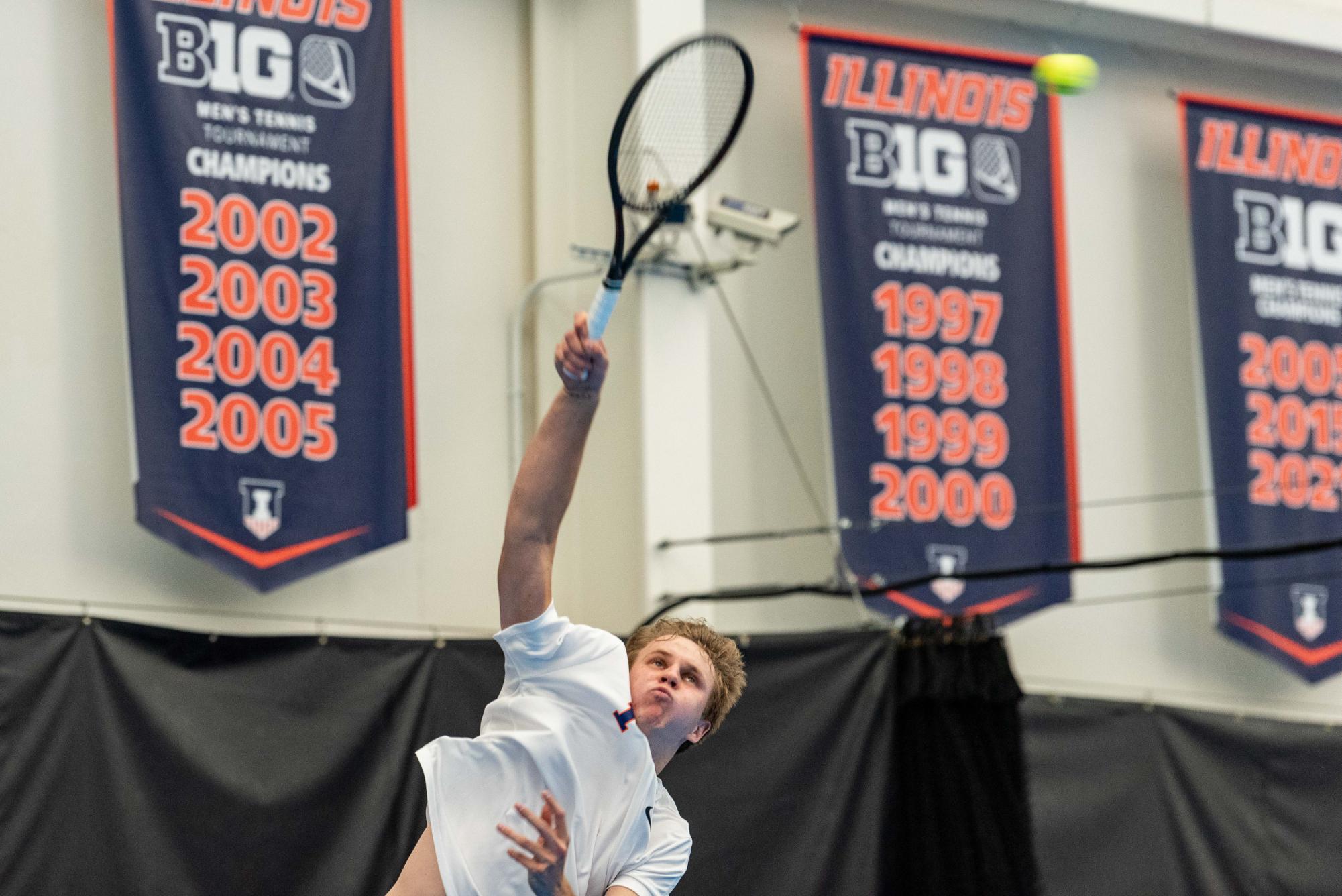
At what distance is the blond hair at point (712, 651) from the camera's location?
334cm

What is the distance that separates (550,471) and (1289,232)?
6.10 meters

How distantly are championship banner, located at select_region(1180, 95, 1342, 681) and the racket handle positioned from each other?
5.21 m

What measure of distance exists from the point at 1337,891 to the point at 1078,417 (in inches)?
90.0

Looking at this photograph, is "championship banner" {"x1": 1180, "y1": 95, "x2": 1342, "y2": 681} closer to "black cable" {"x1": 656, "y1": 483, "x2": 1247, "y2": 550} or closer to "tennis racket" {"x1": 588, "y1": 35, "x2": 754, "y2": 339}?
"black cable" {"x1": 656, "y1": 483, "x2": 1247, "y2": 550}

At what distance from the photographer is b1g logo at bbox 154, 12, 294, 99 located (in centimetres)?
602

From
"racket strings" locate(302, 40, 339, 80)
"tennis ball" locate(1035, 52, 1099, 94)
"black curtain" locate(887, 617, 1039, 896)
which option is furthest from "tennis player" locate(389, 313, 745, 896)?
"tennis ball" locate(1035, 52, 1099, 94)

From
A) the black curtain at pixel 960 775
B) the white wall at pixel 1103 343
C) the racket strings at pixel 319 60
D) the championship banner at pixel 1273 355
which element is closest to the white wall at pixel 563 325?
the white wall at pixel 1103 343

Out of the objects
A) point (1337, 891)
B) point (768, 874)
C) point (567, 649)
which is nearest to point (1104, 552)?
point (1337, 891)

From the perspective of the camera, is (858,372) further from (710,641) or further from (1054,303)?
(710,641)

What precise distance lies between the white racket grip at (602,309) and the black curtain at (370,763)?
9.56 feet

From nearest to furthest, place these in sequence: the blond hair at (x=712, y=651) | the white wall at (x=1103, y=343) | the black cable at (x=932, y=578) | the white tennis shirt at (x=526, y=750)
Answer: the white tennis shirt at (x=526, y=750) → the blond hair at (x=712, y=651) → the black cable at (x=932, y=578) → the white wall at (x=1103, y=343)

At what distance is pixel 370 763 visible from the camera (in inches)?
214

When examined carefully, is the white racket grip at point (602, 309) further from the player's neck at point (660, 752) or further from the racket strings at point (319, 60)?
the racket strings at point (319, 60)

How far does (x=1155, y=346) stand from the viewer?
7996 mm
